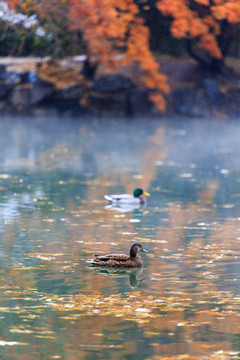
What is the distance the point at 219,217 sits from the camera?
16.2 m

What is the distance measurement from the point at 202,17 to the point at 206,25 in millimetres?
770

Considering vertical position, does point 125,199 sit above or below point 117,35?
above

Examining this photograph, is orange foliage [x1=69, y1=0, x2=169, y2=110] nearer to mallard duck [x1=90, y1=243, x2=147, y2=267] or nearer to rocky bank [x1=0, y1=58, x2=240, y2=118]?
rocky bank [x1=0, y1=58, x2=240, y2=118]

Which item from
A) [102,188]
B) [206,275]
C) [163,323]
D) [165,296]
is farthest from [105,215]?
[163,323]

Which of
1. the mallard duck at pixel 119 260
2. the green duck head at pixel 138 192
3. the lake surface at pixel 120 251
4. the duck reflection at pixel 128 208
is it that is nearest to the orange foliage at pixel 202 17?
the lake surface at pixel 120 251

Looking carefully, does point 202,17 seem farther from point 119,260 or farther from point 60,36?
point 119,260

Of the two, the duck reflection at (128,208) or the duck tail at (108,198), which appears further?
the duck tail at (108,198)

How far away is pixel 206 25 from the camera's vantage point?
43.7 m

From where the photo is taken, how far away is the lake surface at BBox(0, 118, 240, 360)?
8641 millimetres

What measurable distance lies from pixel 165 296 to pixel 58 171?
45.4 feet

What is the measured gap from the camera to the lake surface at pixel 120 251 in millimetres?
8641

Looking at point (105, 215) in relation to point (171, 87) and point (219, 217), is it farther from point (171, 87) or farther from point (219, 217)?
point (171, 87)

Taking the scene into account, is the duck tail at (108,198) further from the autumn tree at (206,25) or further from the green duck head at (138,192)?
the autumn tree at (206,25)

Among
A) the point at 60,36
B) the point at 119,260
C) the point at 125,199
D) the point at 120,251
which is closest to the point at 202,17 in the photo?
the point at 60,36
